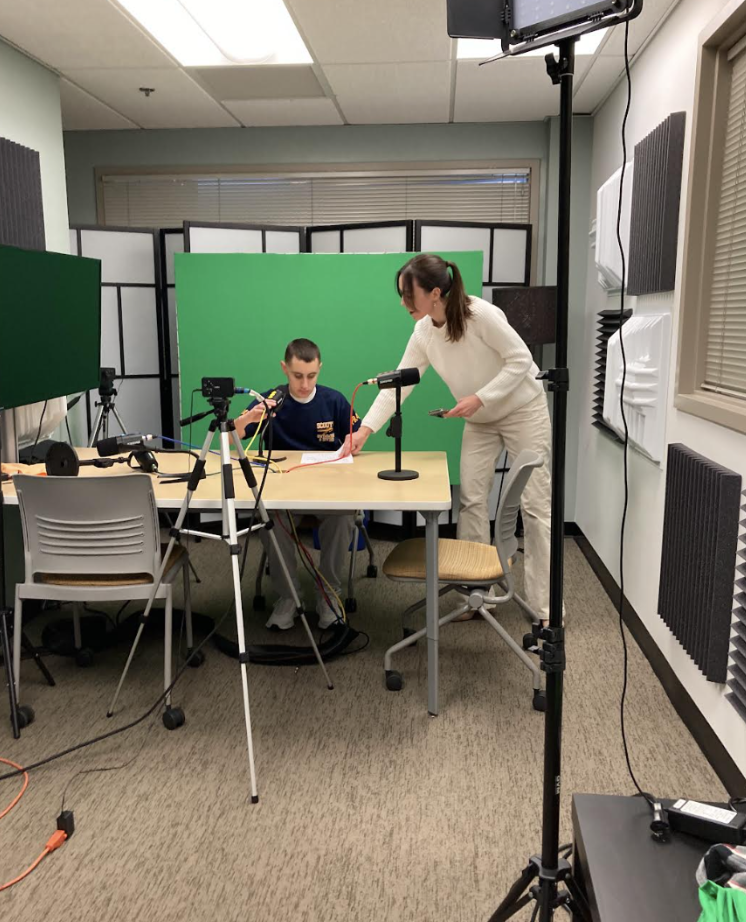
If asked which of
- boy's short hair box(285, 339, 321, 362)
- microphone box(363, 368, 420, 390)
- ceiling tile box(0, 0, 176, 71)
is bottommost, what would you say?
microphone box(363, 368, 420, 390)

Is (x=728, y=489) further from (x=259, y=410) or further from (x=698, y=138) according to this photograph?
(x=259, y=410)

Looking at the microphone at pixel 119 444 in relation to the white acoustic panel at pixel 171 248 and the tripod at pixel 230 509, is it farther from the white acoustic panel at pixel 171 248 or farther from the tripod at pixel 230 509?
the white acoustic panel at pixel 171 248

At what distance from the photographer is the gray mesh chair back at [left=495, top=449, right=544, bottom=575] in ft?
8.67

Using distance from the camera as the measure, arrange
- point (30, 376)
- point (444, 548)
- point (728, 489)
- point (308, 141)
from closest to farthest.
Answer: point (728, 489)
point (30, 376)
point (444, 548)
point (308, 141)

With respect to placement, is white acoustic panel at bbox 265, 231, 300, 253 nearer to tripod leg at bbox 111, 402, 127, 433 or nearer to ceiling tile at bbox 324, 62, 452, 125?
ceiling tile at bbox 324, 62, 452, 125

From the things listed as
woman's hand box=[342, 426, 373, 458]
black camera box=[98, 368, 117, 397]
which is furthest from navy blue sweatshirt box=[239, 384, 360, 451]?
black camera box=[98, 368, 117, 397]

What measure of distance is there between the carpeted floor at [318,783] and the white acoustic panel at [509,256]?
8.07 ft

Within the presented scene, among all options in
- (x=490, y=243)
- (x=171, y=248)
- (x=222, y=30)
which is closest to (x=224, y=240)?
(x=171, y=248)

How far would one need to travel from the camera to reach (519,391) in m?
3.21

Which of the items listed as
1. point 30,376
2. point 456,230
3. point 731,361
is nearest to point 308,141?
point 456,230

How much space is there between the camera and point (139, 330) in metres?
4.70

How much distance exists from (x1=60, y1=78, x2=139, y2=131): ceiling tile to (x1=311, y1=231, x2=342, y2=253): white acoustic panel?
4.55 ft

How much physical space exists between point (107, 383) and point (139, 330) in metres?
0.56

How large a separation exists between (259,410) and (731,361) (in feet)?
5.66
